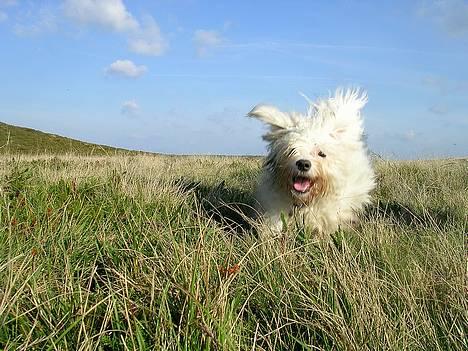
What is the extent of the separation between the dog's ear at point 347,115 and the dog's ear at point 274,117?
52 centimetres

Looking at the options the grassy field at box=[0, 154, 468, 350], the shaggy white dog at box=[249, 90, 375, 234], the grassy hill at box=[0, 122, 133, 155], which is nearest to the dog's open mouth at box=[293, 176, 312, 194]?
the shaggy white dog at box=[249, 90, 375, 234]

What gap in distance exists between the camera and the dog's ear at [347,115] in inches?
250

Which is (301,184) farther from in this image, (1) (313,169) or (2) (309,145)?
(2) (309,145)

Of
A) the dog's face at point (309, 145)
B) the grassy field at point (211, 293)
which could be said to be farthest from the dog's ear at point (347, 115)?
the grassy field at point (211, 293)

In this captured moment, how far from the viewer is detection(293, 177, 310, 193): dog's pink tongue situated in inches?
225

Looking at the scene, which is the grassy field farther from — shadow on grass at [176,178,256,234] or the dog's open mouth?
shadow on grass at [176,178,256,234]

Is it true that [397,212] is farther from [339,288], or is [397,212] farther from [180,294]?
[180,294]

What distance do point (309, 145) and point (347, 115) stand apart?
101 centimetres

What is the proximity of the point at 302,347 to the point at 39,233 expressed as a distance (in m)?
1.99

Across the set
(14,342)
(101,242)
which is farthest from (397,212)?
(14,342)

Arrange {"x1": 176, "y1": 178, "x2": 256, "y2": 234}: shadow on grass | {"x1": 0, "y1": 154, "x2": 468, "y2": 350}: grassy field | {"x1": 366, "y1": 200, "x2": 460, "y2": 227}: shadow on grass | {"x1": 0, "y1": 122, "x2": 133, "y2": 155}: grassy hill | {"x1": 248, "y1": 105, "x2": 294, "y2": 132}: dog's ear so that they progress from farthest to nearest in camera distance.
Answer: {"x1": 0, "y1": 122, "x2": 133, "y2": 155}: grassy hill < {"x1": 176, "y1": 178, "x2": 256, "y2": 234}: shadow on grass < {"x1": 248, "y1": 105, "x2": 294, "y2": 132}: dog's ear < {"x1": 366, "y1": 200, "x2": 460, "y2": 227}: shadow on grass < {"x1": 0, "y1": 154, "x2": 468, "y2": 350}: grassy field

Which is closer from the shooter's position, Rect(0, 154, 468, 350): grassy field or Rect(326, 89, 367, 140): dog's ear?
Rect(0, 154, 468, 350): grassy field

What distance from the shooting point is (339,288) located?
2.92 metres

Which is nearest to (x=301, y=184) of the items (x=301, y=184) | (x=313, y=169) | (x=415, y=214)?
(x=301, y=184)
